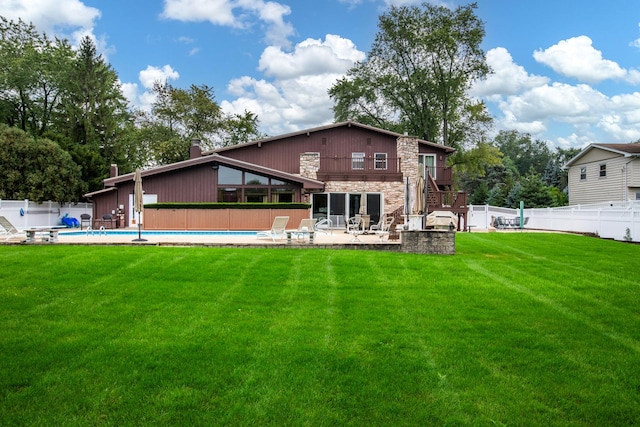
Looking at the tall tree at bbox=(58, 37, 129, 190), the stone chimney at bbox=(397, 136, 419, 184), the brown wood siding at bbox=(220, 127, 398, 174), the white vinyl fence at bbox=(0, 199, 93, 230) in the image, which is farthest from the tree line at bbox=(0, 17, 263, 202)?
the stone chimney at bbox=(397, 136, 419, 184)

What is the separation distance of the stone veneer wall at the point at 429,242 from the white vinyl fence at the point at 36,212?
1962 cm

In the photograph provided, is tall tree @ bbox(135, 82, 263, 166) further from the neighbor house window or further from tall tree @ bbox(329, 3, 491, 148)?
the neighbor house window

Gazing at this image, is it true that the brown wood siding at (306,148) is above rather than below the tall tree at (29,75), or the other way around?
below

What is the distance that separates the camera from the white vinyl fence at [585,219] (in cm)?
1652

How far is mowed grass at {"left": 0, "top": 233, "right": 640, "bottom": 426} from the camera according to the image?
3232mm

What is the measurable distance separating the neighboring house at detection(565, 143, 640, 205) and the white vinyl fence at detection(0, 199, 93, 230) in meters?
32.8

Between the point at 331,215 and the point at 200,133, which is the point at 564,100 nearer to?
the point at 331,215

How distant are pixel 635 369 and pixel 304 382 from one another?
304 centimetres

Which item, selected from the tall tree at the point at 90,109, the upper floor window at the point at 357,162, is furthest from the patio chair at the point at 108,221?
the upper floor window at the point at 357,162

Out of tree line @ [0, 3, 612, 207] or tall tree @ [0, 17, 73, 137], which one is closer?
tree line @ [0, 3, 612, 207]

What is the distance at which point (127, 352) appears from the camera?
416 centimetres

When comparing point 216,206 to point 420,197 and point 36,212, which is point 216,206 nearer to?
point 420,197

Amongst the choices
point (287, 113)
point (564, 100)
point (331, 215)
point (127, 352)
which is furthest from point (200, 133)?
point (127, 352)

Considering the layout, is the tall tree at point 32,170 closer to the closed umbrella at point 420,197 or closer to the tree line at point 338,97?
the tree line at point 338,97
